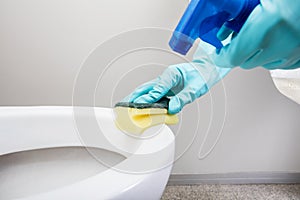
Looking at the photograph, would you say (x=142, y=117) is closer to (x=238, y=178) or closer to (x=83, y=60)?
(x=83, y=60)

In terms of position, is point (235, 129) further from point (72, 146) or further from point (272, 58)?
point (272, 58)

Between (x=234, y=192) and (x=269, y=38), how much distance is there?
0.94m

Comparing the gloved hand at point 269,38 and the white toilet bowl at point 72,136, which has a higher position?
the gloved hand at point 269,38

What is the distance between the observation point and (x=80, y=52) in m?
0.91

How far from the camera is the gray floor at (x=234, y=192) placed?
3.25 ft

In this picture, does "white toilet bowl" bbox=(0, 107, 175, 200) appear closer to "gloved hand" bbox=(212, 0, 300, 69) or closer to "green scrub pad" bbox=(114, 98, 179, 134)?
"green scrub pad" bbox=(114, 98, 179, 134)

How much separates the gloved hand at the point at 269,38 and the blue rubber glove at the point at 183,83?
0.14 metres

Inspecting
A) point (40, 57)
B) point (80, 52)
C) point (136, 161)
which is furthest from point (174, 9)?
point (136, 161)

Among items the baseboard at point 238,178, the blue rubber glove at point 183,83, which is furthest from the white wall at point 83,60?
the blue rubber glove at point 183,83

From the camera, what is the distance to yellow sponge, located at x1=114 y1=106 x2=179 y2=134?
1.33 feet

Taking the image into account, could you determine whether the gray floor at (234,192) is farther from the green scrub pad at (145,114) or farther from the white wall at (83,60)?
the green scrub pad at (145,114)

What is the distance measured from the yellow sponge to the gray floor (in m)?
0.55

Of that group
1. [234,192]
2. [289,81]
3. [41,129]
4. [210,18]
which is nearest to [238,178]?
[234,192]

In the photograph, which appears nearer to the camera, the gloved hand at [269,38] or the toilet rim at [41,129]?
the gloved hand at [269,38]
